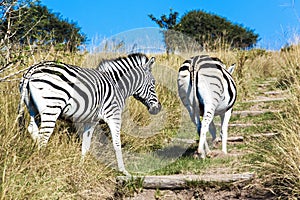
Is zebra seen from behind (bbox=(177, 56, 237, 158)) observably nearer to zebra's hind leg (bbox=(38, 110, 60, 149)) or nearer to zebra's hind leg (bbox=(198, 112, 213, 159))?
zebra's hind leg (bbox=(198, 112, 213, 159))

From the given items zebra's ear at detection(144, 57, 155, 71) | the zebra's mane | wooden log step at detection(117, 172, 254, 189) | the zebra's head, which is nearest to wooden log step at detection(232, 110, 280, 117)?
the zebra's head

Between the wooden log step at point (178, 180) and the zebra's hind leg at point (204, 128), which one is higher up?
the zebra's hind leg at point (204, 128)

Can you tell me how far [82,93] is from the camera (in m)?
5.26

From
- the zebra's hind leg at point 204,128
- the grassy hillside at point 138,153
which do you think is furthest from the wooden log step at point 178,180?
the zebra's hind leg at point 204,128

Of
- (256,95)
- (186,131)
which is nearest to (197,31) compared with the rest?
(256,95)

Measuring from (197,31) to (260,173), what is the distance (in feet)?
106

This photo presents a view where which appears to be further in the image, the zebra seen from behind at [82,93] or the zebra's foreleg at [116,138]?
the zebra's foreleg at [116,138]

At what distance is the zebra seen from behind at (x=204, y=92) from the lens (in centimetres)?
611

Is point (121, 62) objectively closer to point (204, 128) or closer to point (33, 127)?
point (204, 128)

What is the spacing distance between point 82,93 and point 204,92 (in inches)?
71.5

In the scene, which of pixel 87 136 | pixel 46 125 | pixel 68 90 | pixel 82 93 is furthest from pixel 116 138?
pixel 46 125

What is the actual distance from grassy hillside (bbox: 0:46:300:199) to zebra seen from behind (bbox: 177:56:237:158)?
55 centimetres

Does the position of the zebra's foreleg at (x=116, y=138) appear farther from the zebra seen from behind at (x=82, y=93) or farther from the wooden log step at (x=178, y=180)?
the wooden log step at (x=178, y=180)

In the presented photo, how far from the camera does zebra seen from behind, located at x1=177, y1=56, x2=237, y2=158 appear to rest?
6.11 m
